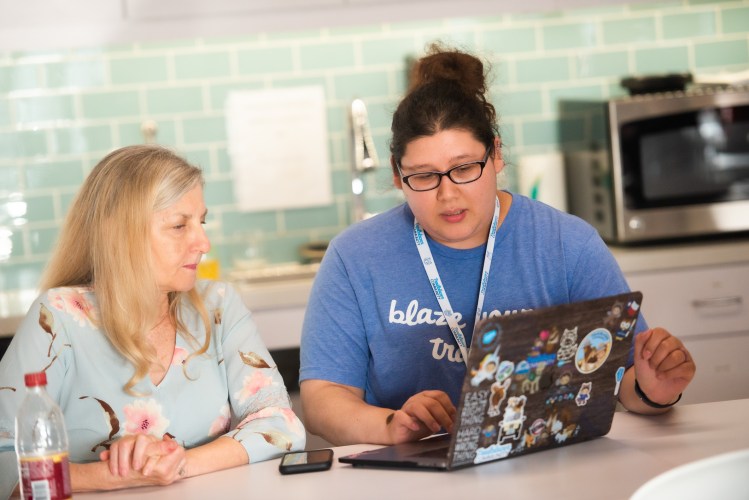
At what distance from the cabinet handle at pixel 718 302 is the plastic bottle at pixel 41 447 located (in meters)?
2.22

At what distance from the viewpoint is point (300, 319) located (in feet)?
10.2

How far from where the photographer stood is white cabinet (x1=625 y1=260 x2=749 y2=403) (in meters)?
3.15

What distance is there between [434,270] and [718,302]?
1.48m

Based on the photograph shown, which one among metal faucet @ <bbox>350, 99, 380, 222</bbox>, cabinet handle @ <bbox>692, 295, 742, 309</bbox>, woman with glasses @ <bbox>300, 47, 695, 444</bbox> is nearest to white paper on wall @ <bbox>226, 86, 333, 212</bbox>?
metal faucet @ <bbox>350, 99, 380, 222</bbox>

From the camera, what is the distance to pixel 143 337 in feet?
6.10

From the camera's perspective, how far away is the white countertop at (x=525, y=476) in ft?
4.66

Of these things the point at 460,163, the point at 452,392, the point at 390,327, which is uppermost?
the point at 460,163

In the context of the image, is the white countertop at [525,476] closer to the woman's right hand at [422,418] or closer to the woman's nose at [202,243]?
the woman's right hand at [422,418]

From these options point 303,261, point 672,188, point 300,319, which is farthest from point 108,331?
point 672,188

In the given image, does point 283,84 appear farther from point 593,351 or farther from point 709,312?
point 593,351

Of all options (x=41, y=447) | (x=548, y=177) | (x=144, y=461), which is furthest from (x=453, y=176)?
(x=548, y=177)

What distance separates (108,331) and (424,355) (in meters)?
0.62

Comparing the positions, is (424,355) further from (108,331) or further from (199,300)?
(108,331)

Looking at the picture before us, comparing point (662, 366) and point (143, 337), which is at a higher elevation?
point (143, 337)
